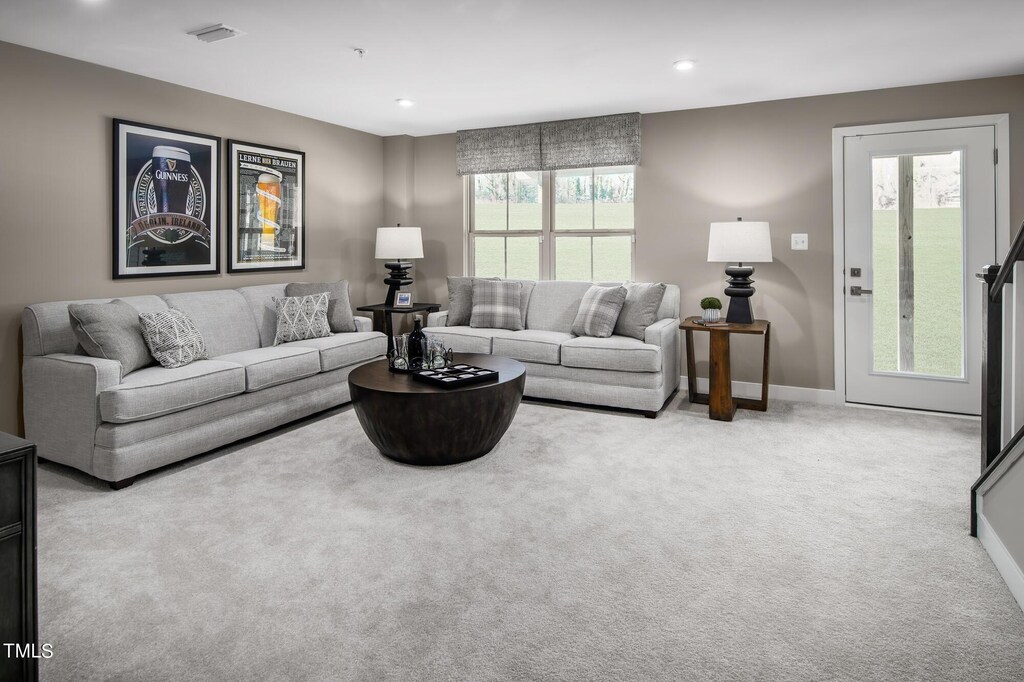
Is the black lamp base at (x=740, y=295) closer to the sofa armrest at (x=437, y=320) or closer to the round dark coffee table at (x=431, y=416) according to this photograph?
the round dark coffee table at (x=431, y=416)

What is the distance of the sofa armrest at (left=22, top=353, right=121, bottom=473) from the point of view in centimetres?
323

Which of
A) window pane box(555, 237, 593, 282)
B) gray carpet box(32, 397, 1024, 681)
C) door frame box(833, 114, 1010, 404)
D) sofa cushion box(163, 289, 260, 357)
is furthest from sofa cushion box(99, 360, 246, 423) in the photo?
door frame box(833, 114, 1010, 404)

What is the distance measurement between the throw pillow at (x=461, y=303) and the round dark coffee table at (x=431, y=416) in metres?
1.99

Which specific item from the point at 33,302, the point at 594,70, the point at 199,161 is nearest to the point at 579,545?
the point at 594,70

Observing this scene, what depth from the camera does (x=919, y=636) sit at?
1.94 m

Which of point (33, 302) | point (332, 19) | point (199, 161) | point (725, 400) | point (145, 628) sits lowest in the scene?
point (145, 628)

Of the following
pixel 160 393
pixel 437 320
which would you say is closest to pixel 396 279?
pixel 437 320

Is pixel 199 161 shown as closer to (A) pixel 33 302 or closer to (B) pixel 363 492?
(A) pixel 33 302

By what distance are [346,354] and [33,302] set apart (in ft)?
6.18

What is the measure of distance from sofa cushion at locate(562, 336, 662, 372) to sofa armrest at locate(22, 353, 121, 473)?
2859 millimetres

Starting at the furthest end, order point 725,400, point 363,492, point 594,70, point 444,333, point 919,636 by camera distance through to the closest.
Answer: point 444,333, point 725,400, point 594,70, point 363,492, point 919,636

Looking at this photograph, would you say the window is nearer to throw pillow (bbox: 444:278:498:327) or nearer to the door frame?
throw pillow (bbox: 444:278:498:327)

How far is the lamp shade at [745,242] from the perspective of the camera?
4.58 m

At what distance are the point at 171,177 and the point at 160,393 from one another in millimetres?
1869
